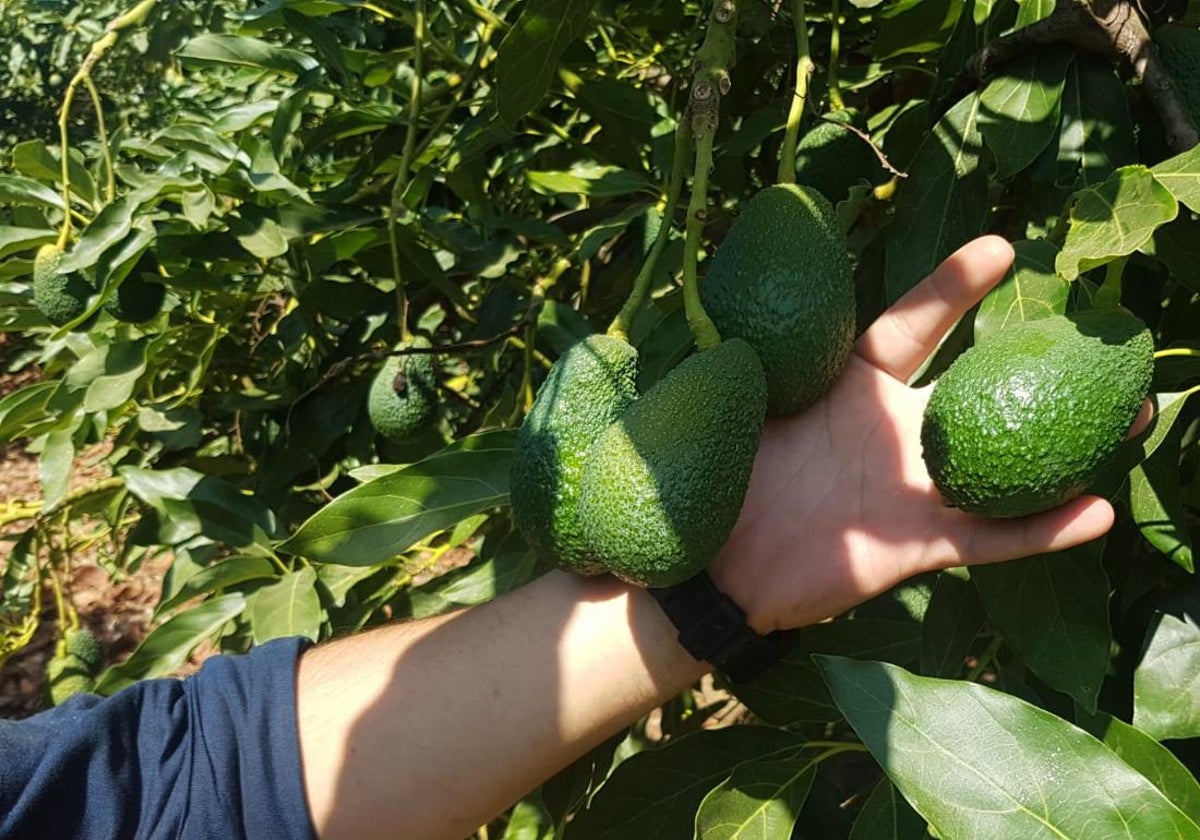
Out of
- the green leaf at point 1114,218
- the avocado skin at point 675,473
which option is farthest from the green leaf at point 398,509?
the green leaf at point 1114,218

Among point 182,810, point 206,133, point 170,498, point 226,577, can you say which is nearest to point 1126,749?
point 182,810

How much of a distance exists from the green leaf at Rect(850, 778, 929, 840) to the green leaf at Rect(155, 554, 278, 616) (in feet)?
2.91

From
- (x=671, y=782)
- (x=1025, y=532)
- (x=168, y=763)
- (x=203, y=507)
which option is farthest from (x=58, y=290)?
(x=1025, y=532)

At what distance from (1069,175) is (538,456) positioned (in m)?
0.61

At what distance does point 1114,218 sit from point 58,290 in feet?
4.53

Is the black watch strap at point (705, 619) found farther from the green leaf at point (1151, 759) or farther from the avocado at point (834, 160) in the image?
the avocado at point (834, 160)

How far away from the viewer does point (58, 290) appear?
4.97 feet

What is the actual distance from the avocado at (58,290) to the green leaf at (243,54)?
1.20 ft

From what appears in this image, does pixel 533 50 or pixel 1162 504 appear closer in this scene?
pixel 1162 504

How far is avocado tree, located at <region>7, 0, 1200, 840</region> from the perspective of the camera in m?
0.91

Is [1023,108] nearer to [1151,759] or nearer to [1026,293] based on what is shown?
Answer: [1026,293]

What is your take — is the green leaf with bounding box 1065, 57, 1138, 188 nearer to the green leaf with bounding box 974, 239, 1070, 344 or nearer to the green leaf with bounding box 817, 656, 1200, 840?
the green leaf with bounding box 974, 239, 1070, 344

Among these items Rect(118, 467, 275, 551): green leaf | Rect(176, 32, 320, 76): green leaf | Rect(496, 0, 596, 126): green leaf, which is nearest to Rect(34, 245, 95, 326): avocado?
Rect(118, 467, 275, 551): green leaf

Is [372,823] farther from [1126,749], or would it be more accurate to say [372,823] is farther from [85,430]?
[85,430]
